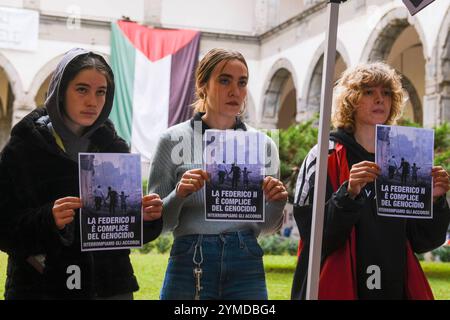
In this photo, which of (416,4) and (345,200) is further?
(416,4)

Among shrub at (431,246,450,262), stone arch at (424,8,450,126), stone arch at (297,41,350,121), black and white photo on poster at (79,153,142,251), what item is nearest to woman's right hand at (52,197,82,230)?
black and white photo on poster at (79,153,142,251)

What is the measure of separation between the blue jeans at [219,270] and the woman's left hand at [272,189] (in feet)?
0.60

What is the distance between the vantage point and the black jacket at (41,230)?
80.4 inches

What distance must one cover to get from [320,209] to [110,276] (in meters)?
0.71

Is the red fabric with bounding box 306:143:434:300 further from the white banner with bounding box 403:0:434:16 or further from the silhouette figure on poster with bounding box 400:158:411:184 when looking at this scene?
the white banner with bounding box 403:0:434:16

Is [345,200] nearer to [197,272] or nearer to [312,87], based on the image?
[197,272]

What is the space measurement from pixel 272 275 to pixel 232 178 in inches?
161

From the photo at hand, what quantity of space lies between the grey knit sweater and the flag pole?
0.63ft

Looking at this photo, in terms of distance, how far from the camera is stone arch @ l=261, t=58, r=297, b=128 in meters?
13.5

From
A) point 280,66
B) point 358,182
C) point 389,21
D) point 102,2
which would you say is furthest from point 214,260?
point 280,66

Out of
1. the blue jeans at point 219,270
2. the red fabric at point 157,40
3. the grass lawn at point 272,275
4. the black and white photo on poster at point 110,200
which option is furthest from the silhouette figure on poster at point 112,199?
the red fabric at point 157,40

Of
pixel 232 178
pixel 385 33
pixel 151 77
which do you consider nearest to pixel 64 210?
pixel 232 178

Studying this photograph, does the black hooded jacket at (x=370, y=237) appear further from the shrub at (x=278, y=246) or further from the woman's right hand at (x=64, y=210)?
the shrub at (x=278, y=246)

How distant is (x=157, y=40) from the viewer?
6.93 metres
